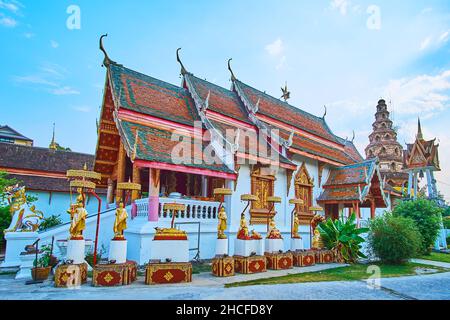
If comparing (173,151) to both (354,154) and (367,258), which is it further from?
(354,154)

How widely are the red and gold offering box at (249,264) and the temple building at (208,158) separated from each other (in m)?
1.81

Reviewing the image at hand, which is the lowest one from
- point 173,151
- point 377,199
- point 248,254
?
point 248,254

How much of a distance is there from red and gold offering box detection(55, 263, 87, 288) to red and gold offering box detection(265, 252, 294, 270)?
495 cm

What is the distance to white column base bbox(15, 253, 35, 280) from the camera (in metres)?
7.19

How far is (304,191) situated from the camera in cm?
1355

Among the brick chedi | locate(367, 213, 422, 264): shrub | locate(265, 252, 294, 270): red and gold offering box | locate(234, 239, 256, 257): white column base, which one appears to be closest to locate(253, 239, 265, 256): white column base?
locate(234, 239, 256, 257): white column base

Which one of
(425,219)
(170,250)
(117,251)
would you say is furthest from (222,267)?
(425,219)

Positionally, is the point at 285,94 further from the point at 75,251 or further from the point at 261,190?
the point at 75,251

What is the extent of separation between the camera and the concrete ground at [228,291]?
509 cm

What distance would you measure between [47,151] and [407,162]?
25262 millimetres

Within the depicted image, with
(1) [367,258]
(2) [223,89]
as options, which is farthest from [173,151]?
(1) [367,258]

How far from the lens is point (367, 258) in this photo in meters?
11.5

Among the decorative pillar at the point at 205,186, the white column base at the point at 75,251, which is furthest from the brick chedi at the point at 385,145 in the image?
the white column base at the point at 75,251

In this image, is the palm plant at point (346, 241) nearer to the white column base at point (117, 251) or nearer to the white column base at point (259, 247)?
the white column base at point (259, 247)
